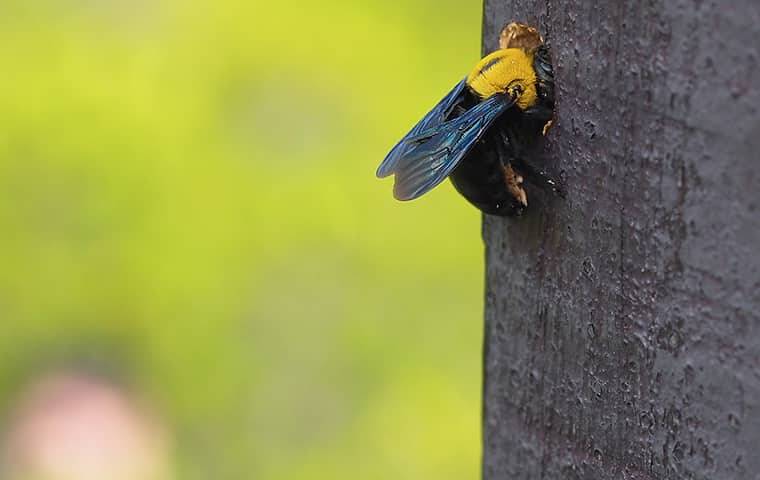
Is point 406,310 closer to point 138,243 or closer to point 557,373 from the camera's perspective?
point 138,243

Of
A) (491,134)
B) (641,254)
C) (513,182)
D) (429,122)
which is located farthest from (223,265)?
(641,254)

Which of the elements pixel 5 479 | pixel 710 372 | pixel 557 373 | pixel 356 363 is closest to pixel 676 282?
pixel 710 372

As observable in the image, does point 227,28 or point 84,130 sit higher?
point 227,28

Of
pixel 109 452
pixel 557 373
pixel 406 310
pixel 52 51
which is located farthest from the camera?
pixel 52 51

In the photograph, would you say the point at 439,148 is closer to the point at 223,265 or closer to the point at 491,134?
the point at 491,134

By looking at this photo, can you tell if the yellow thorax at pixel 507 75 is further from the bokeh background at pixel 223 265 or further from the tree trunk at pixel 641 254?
the bokeh background at pixel 223 265

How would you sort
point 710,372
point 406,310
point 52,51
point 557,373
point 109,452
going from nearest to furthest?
1. point 710,372
2. point 557,373
3. point 109,452
4. point 406,310
5. point 52,51

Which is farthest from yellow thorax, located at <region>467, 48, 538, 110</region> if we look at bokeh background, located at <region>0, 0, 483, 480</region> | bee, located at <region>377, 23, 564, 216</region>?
bokeh background, located at <region>0, 0, 483, 480</region>
